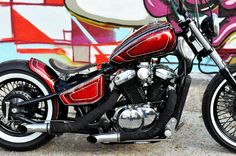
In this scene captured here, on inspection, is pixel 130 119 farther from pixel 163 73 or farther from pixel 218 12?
pixel 218 12

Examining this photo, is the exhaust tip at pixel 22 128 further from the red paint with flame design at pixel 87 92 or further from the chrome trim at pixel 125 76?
the chrome trim at pixel 125 76

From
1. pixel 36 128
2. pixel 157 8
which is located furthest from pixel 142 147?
pixel 157 8

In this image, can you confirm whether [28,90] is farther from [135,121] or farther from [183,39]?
[183,39]

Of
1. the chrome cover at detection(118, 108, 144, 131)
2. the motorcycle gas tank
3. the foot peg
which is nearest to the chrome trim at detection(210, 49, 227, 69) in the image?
the motorcycle gas tank

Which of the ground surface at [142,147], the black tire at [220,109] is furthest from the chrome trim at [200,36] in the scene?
the ground surface at [142,147]

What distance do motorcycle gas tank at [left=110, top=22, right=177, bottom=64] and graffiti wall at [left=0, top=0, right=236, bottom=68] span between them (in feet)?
7.64

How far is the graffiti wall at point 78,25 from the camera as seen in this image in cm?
619

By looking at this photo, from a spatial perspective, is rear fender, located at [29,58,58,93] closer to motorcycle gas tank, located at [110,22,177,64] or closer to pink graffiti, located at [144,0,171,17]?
motorcycle gas tank, located at [110,22,177,64]

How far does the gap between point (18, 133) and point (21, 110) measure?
0.26m

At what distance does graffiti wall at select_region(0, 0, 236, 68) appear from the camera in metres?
6.19

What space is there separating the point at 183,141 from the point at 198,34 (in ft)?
4.07

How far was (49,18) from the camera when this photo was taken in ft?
20.7

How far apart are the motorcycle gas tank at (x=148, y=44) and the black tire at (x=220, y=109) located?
585 millimetres

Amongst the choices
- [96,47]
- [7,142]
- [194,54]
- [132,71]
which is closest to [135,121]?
[132,71]
